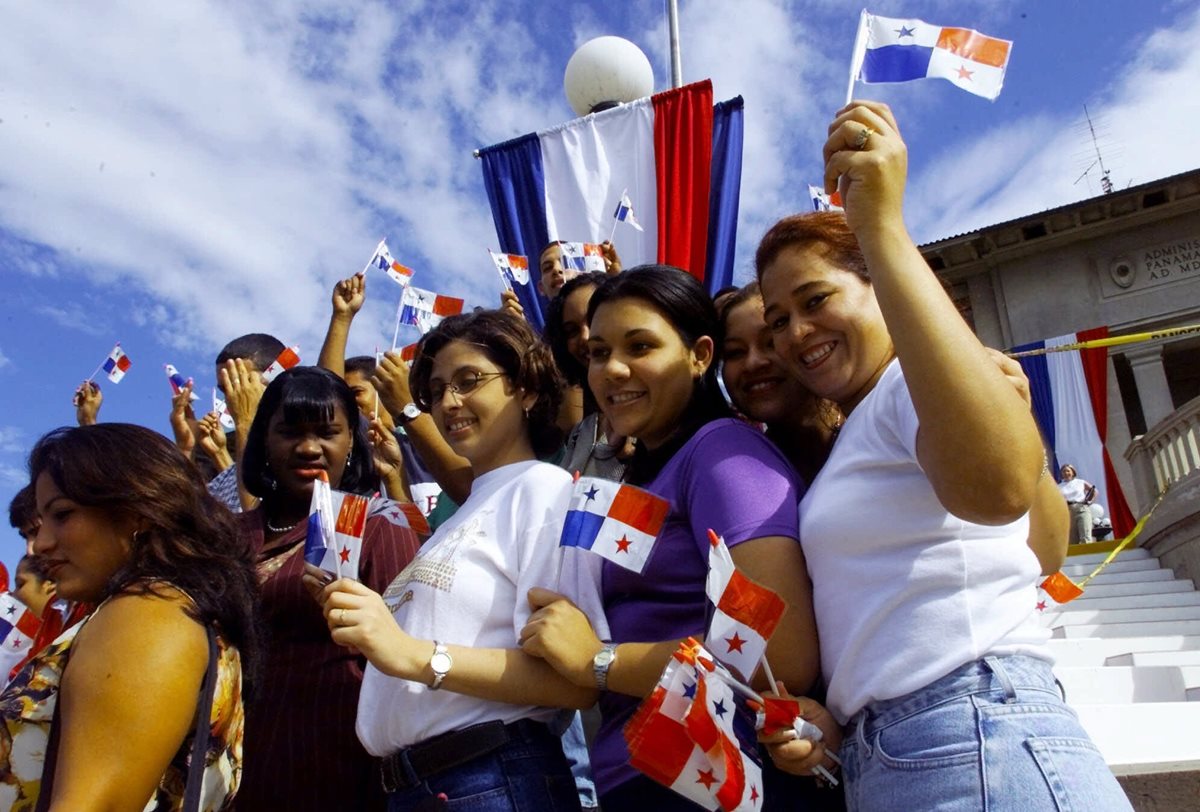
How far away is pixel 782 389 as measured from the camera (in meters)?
2.21

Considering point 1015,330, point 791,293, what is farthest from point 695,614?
point 1015,330

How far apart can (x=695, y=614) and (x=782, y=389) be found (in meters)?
0.70

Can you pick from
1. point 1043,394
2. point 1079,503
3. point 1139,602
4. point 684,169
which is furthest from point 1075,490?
point 684,169

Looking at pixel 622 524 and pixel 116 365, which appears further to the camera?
pixel 116 365

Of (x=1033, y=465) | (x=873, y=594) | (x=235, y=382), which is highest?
(x=235, y=382)

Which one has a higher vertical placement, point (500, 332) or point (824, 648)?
point (500, 332)

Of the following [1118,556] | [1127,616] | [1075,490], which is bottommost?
[1127,616]

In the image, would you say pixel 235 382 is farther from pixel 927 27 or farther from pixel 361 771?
pixel 927 27

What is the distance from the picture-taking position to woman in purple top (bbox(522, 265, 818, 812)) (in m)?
1.53

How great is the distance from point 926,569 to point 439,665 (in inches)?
35.4

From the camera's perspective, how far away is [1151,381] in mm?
17469

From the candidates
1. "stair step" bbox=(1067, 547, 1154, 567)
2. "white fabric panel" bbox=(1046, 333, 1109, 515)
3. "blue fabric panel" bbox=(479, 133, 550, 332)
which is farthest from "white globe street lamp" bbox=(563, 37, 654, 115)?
"white fabric panel" bbox=(1046, 333, 1109, 515)

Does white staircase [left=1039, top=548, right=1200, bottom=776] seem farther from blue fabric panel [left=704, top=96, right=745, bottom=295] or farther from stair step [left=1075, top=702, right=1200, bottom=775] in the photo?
blue fabric panel [left=704, top=96, right=745, bottom=295]

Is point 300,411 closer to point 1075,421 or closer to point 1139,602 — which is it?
point 1139,602
